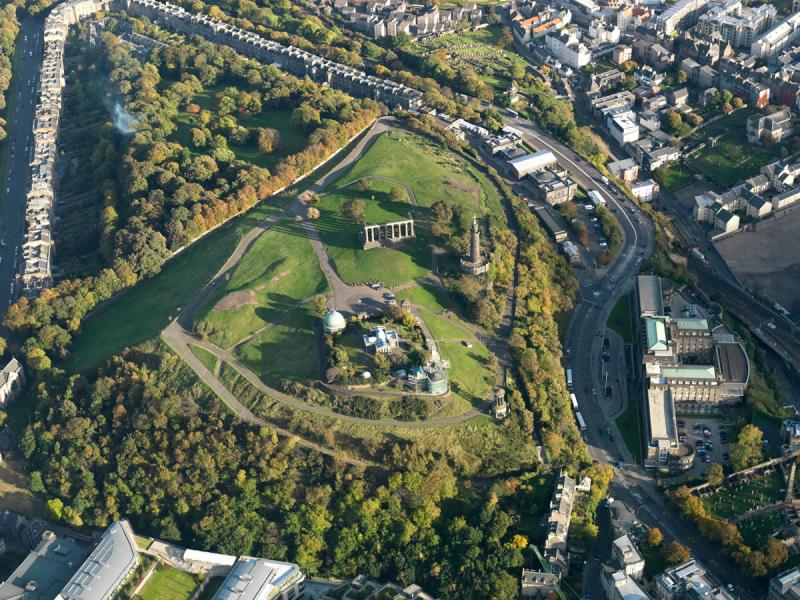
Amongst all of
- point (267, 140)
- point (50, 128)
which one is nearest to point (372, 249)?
point (267, 140)

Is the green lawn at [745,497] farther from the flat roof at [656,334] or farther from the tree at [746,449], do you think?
the flat roof at [656,334]

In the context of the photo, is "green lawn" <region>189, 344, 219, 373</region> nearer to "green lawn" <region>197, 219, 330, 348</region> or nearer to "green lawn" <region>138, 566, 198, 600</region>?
"green lawn" <region>197, 219, 330, 348</region>

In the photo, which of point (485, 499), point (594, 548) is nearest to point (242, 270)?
point (485, 499)

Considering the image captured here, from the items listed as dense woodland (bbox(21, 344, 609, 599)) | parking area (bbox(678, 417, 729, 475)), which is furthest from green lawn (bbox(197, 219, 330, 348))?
parking area (bbox(678, 417, 729, 475))

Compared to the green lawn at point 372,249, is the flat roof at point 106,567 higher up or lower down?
lower down

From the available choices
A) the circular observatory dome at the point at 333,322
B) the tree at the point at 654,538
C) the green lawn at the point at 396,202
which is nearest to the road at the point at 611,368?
the tree at the point at 654,538

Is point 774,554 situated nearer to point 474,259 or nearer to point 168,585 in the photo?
point 474,259

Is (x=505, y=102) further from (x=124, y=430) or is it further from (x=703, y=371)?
(x=124, y=430)
